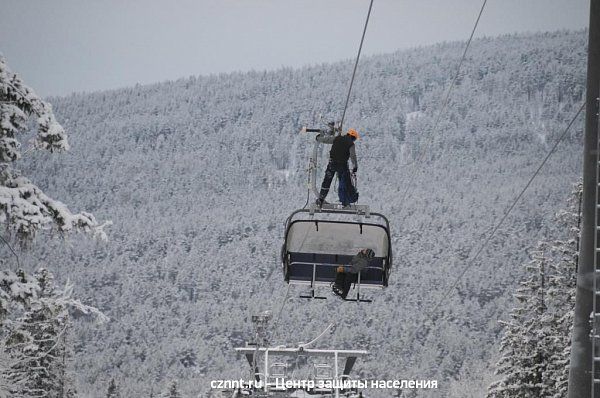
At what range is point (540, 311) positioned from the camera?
82.5ft

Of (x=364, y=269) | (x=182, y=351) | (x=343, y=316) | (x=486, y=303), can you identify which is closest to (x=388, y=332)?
(x=343, y=316)

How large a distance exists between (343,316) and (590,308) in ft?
534

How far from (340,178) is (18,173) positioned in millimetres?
6420

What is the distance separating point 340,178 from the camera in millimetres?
14578

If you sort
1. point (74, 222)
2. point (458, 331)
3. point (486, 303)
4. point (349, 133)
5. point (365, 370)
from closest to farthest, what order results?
point (74, 222) < point (349, 133) < point (365, 370) < point (458, 331) < point (486, 303)

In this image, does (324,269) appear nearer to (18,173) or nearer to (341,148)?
Answer: (341,148)

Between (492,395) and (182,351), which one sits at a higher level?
(182,351)

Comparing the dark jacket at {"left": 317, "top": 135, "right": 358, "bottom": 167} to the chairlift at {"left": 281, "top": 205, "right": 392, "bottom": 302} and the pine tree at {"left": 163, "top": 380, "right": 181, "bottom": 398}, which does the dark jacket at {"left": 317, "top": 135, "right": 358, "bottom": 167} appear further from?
the pine tree at {"left": 163, "top": 380, "right": 181, "bottom": 398}

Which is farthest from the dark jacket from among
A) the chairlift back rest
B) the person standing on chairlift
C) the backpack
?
the backpack

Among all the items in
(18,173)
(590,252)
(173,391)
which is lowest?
(590,252)

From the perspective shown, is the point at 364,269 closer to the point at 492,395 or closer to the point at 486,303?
the point at 492,395

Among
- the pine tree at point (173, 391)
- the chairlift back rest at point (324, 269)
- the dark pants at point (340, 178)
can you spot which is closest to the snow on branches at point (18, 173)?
the dark pants at point (340, 178)

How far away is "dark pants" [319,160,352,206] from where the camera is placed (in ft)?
47.4

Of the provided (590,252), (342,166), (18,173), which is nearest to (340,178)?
(342,166)
